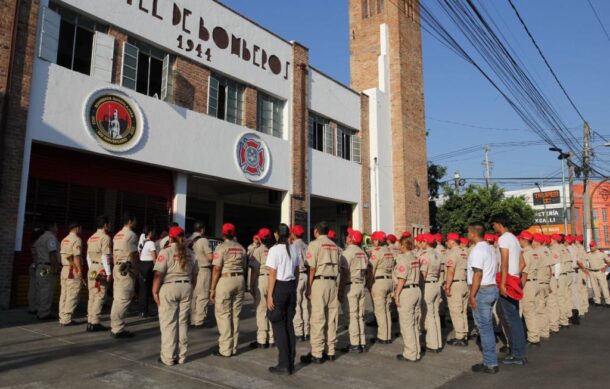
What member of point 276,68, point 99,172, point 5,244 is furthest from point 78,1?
point 276,68

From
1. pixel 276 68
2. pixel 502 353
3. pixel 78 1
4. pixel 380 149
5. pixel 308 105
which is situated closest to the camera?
pixel 502 353

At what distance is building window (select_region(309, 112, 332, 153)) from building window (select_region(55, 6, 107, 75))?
8.54 metres

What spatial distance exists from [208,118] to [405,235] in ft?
26.3

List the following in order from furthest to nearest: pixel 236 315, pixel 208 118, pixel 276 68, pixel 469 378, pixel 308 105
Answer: pixel 308 105 < pixel 276 68 < pixel 208 118 < pixel 236 315 < pixel 469 378

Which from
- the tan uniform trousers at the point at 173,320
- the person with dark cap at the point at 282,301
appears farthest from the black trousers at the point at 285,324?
the tan uniform trousers at the point at 173,320

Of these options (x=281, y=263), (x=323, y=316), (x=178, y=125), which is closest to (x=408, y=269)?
(x=323, y=316)

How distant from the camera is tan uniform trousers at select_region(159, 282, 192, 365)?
5.74 metres

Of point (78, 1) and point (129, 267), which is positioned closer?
point (129, 267)

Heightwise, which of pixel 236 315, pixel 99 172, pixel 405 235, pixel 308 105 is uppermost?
pixel 308 105

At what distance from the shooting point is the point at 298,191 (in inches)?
640

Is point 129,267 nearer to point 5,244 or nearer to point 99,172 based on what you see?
point 5,244

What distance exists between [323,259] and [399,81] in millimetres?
16854

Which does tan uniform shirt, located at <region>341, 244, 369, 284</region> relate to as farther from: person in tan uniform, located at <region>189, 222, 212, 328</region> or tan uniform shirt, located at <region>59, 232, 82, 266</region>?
tan uniform shirt, located at <region>59, 232, 82, 266</region>

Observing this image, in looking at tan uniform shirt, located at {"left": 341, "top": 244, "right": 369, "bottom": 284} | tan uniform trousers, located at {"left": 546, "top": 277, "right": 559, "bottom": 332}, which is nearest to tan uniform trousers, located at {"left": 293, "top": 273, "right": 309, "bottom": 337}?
tan uniform shirt, located at {"left": 341, "top": 244, "right": 369, "bottom": 284}
